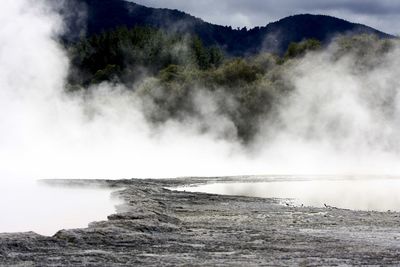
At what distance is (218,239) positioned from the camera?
1446 centimetres

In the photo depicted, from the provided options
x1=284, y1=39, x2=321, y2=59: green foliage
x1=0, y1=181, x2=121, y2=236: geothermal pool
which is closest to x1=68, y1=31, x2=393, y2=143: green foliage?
x1=284, y1=39, x2=321, y2=59: green foliage

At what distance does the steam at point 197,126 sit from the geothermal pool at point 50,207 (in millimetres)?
12395

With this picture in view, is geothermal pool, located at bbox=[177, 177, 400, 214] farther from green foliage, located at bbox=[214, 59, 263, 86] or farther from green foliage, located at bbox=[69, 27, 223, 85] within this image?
green foliage, located at bbox=[69, 27, 223, 85]

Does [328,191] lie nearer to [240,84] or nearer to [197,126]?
[197,126]

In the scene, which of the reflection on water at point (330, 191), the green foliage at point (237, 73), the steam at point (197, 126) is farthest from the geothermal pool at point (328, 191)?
the green foliage at point (237, 73)

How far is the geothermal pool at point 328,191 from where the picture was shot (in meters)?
22.5

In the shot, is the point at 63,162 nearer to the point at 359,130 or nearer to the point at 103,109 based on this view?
the point at 103,109

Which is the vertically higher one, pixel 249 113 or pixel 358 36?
pixel 358 36

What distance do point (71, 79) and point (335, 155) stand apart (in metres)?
46.2

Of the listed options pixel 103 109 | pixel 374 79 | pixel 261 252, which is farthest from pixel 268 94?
pixel 261 252

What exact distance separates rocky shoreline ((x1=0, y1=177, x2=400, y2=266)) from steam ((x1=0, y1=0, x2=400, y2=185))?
2117 cm

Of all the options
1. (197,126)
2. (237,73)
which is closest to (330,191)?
(197,126)

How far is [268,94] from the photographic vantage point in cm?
5556

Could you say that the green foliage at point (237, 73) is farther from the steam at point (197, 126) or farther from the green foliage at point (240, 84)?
the steam at point (197, 126)
